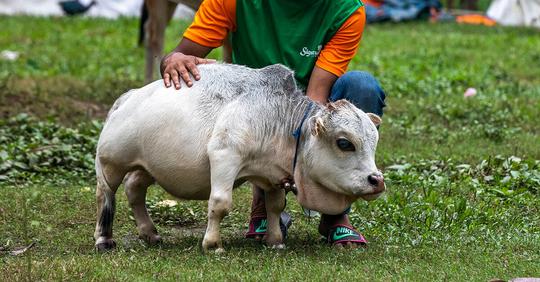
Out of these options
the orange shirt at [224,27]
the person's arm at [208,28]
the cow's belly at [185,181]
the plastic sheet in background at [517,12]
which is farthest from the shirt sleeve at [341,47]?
the plastic sheet in background at [517,12]

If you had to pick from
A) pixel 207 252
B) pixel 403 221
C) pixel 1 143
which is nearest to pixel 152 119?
pixel 207 252

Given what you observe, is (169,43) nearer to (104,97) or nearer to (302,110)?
(104,97)

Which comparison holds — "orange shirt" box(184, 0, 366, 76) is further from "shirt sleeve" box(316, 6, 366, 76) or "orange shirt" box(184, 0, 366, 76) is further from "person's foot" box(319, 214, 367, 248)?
"person's foot" box(319, 214, 367, 248)

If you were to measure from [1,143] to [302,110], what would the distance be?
11.4 feet

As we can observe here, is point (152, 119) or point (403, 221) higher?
point (152, 119)

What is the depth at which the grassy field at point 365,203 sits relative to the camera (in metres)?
4.20

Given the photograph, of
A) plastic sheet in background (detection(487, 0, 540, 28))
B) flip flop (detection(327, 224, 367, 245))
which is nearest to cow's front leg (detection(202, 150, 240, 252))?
flip flop (detection(327, 224, 367, 245))

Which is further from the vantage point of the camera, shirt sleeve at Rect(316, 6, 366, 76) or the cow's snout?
shirt sleeve at Rect(316, 6, 366, 76)

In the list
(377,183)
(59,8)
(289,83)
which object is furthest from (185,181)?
(59,8)

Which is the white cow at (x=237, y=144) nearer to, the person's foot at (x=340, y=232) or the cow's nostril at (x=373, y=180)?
the cow's nostril at (x=373, y=180)

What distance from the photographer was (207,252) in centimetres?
443

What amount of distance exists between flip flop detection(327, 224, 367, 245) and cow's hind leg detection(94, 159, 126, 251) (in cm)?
95

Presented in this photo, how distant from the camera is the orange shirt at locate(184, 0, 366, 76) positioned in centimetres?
491

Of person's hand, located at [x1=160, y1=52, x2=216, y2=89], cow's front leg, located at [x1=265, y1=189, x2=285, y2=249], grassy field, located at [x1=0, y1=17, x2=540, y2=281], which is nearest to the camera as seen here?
grassy field, located at [x1=0, y1=17, x2=540, y2=281]
